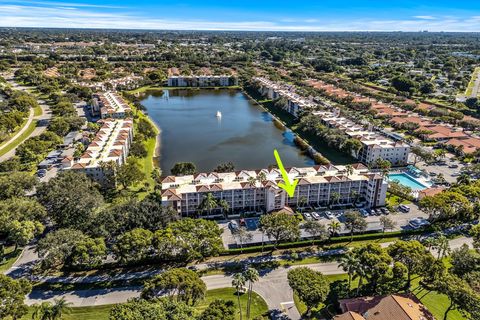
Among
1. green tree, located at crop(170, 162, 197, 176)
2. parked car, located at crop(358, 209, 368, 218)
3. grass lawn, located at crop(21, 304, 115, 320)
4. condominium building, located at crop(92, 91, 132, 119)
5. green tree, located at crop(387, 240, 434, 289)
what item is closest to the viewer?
grass lawn, located at crop(21, 304, 115, 320)

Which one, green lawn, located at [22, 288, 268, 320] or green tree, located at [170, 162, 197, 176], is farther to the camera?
green tree, located at [170, 162, 197, 176]

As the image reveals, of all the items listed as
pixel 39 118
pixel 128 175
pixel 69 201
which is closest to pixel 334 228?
pixel 128 175

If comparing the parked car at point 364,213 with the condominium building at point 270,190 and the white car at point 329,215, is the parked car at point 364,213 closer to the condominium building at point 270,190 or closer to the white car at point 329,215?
the condominium building at point 270,190

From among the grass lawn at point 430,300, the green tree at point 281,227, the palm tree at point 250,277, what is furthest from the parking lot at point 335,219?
the grass lawn at point 430,300

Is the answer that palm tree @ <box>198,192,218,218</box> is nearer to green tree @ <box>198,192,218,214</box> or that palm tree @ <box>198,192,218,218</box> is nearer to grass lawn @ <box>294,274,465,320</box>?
green tree @ <box>198,192,218,214</box>

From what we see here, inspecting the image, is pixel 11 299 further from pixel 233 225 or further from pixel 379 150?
pixel 379 150

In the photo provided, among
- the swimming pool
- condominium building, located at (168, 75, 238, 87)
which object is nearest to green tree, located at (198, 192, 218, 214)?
A: the swimming pool
